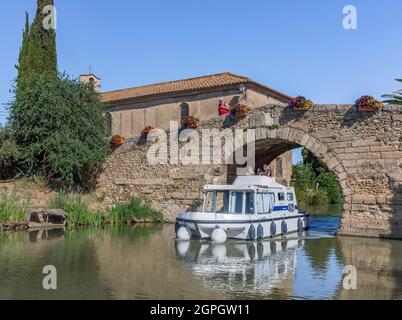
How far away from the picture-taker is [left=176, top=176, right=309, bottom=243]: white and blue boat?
1252cm

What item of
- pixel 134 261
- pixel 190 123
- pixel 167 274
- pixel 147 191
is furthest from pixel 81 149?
pixel 167 274

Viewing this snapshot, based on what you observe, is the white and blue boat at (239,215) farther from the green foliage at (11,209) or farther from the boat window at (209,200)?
the green foliage at (11,209)

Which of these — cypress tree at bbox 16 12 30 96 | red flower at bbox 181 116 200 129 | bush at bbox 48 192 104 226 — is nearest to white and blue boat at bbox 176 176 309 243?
red flower at bbox 181 116 200 129

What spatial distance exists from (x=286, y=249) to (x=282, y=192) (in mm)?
3495

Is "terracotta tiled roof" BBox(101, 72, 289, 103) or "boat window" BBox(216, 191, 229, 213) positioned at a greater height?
"terracotta tiled roof" BBox(101, 72, 289, 103)

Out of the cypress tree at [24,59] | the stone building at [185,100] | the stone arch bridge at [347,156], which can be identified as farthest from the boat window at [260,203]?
the cypress tree at [24,59]

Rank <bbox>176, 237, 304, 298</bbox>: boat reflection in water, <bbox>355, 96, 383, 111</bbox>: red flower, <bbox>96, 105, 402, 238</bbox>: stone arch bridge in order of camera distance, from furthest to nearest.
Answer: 1. <bbox>355, 96, 383, 111</bbox>: red flower
2. <bbox>96, 105, 402, 238</bbox>: stone arch bridge
3. <bbox>176, 237, 304, 298</bbox>: boat reflection in water

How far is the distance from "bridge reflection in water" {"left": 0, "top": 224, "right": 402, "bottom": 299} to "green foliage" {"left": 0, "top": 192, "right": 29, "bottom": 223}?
3.82ft

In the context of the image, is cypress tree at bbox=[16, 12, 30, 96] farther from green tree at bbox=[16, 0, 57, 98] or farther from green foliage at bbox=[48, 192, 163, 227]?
green foliage at bbox=[48, 192, 163, 227]

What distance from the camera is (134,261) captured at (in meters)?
9.91

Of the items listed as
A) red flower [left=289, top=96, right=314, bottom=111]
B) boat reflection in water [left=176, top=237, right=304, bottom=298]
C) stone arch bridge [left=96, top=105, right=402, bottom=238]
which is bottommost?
boat reflection in water [left=176, top=237, right=304, bottom=298]

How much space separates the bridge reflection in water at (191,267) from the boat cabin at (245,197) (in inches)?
40.0

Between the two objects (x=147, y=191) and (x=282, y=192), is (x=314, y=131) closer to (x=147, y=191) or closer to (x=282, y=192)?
(x=282, y=192)

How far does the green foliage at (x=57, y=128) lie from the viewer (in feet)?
59.1
